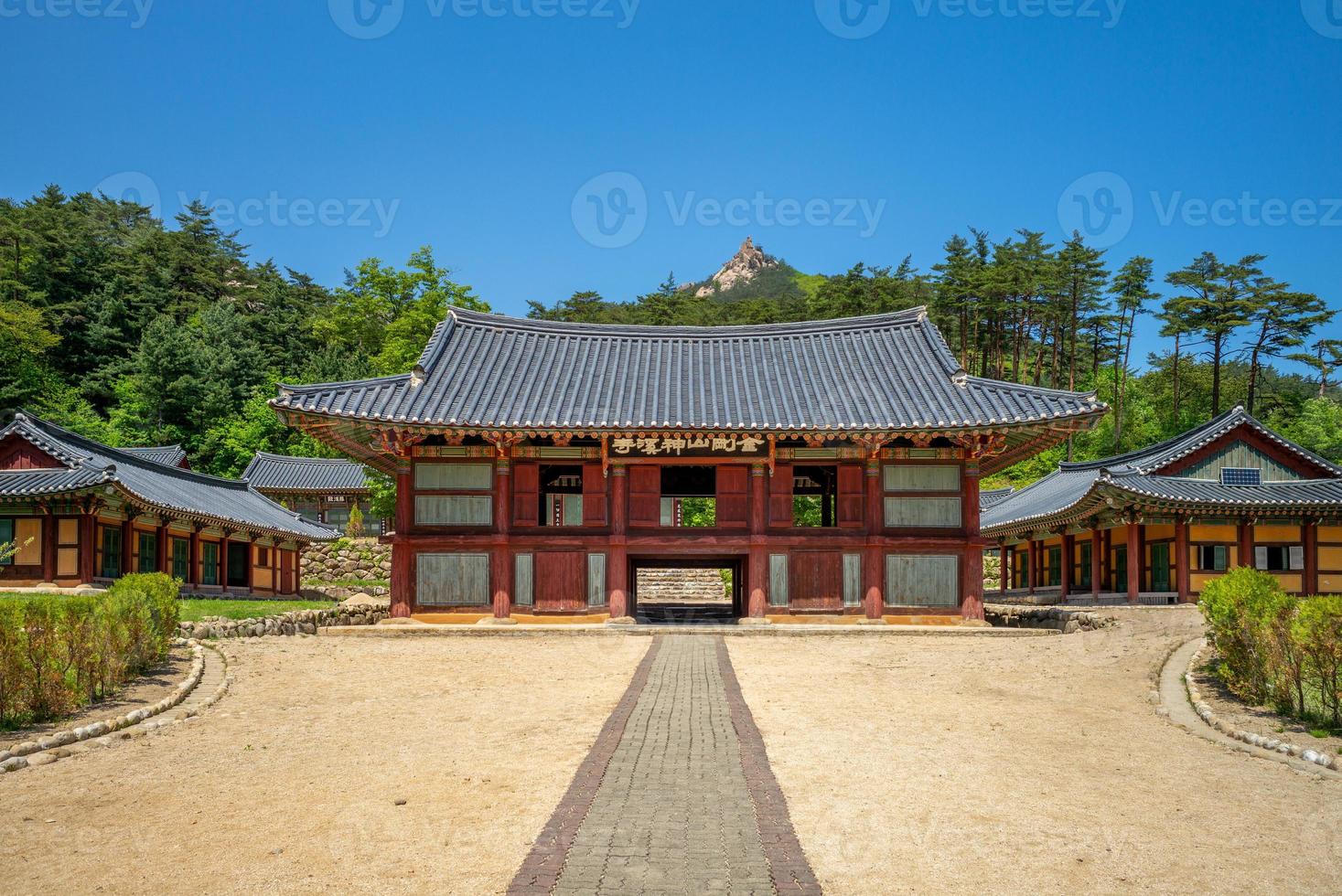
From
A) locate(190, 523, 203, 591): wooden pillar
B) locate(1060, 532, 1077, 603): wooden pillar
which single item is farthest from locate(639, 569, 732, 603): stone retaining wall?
locate(190, 523, 203, 591): wooden pillar

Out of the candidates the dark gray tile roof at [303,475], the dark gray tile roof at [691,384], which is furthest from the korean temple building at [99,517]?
the dark gray tile roof at [303,475]

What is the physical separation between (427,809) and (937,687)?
30.3ft

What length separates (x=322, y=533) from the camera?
46.6 meters

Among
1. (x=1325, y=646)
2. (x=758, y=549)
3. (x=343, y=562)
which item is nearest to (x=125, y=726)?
(x=1325, y=646)

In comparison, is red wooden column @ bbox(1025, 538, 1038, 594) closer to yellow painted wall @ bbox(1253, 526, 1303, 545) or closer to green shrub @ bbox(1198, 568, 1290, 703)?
yellow painted wall @ bbox(1253, 526, 1303, 545)

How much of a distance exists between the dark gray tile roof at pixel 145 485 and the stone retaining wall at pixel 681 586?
1548 centimetres

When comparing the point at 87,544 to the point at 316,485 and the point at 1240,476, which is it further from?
the point at 1240,476

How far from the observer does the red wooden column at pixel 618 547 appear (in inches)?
985

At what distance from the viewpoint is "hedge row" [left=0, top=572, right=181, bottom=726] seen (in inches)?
449

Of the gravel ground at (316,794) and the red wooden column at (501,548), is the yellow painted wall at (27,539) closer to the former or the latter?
the red wooden column at (501,548)

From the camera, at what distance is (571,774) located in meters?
9.66

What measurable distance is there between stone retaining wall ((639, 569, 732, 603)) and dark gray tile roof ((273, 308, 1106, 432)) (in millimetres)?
19406

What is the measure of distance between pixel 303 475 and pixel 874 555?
43.5 m

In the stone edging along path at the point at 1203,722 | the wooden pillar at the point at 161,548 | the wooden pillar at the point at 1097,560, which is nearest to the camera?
the stone edging along path at the point at 1203,722
